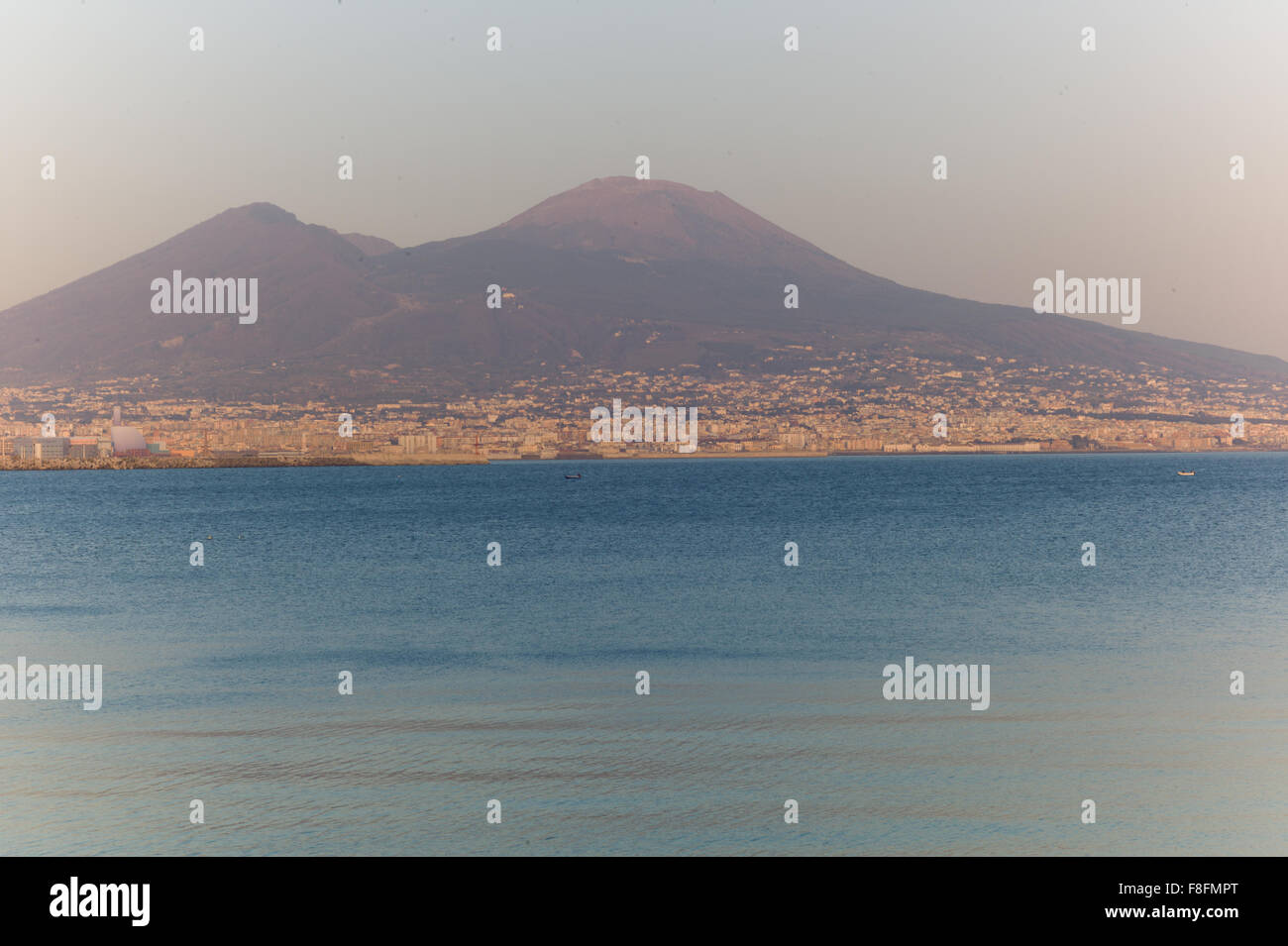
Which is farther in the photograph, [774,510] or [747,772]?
[774,510]

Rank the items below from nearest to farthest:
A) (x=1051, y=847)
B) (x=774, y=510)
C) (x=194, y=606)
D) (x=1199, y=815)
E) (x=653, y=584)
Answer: (x=1051, y=847) < (x=1199, y=815) < (x=194, y=606) < (x=653, y=584) < (x=774, y=510)
